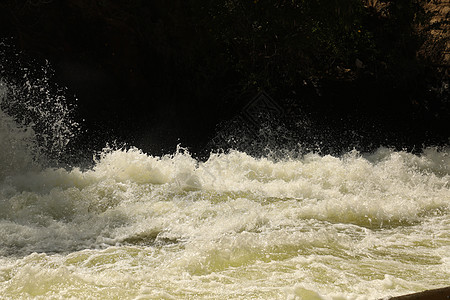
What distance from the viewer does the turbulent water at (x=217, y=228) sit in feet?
10.7

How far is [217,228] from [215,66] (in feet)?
19.4

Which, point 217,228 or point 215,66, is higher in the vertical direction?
point 215,66

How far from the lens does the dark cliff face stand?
9141 millimetres

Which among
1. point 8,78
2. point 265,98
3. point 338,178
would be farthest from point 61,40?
point 338,178

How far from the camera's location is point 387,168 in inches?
277

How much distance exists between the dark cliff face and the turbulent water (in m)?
2.37

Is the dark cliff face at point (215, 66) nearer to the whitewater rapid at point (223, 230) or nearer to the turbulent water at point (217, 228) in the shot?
the turbulent water at point (217, 228)

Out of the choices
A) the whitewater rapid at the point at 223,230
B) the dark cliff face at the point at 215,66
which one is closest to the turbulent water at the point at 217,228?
the whitewater rapid at the point at 223,230

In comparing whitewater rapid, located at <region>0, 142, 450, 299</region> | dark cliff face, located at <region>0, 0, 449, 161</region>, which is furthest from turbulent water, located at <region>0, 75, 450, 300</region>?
dark cliff face, located at <region>0, 0, 449, 161</region>

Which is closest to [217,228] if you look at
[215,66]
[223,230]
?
[223,230]

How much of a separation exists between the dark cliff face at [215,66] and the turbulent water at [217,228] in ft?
7.78

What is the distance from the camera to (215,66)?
32.8ft

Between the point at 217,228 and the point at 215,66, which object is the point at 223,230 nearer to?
the point at 217,228

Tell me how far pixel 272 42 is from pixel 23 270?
7.77 m
